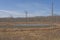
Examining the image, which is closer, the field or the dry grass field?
the dry grass field

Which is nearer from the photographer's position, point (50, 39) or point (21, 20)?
point (50, 39)

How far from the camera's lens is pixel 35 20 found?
59.5 meters

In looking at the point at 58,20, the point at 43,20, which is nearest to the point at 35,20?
the point at 43,20

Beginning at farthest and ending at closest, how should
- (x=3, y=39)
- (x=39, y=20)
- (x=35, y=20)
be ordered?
(x=35, y=20), (x=39, y=20), (x=3, y=39)

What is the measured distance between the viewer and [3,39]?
11.8 metres

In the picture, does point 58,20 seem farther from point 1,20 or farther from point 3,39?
point 3,39

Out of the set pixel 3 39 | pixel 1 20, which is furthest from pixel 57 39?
pixel 1 20

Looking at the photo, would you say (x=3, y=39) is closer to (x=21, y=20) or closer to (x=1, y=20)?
(x=1, y=20)

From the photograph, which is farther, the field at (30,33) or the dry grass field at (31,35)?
the field at (30,33)

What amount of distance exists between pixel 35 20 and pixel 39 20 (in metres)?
4.49

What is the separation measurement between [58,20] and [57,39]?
45.6 meters

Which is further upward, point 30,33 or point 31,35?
point 31,35

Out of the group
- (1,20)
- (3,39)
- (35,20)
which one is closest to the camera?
(3,39)

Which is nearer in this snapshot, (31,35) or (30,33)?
(31,35)
